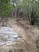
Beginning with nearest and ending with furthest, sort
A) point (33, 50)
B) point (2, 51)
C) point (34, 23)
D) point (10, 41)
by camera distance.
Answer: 1. point (2, 51)
2. point (33, 50)
3. point (10, 41)
4. point (34, 23)

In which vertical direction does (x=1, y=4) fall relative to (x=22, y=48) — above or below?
above

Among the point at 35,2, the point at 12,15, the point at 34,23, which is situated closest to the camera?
the point at 35,2

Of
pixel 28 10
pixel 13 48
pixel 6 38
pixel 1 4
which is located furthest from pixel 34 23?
pixel 13 48

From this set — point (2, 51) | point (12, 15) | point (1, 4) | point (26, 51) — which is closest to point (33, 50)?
point (26, 51)

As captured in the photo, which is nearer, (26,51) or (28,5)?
(26,51)

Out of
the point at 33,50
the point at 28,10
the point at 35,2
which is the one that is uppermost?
the point at 35,2

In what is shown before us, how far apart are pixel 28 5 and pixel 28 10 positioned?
28.0 inches

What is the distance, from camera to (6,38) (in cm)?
817

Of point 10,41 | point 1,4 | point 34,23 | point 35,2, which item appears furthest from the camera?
point 34,23

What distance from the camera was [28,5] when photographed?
15.1 m

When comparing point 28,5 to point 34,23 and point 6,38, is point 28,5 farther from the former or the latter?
point 6,38

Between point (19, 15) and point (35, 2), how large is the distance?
33.6 ft

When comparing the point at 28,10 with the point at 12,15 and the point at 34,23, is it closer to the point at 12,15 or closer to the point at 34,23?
the point at 34,23

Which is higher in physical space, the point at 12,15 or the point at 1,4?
the point at 1,4
